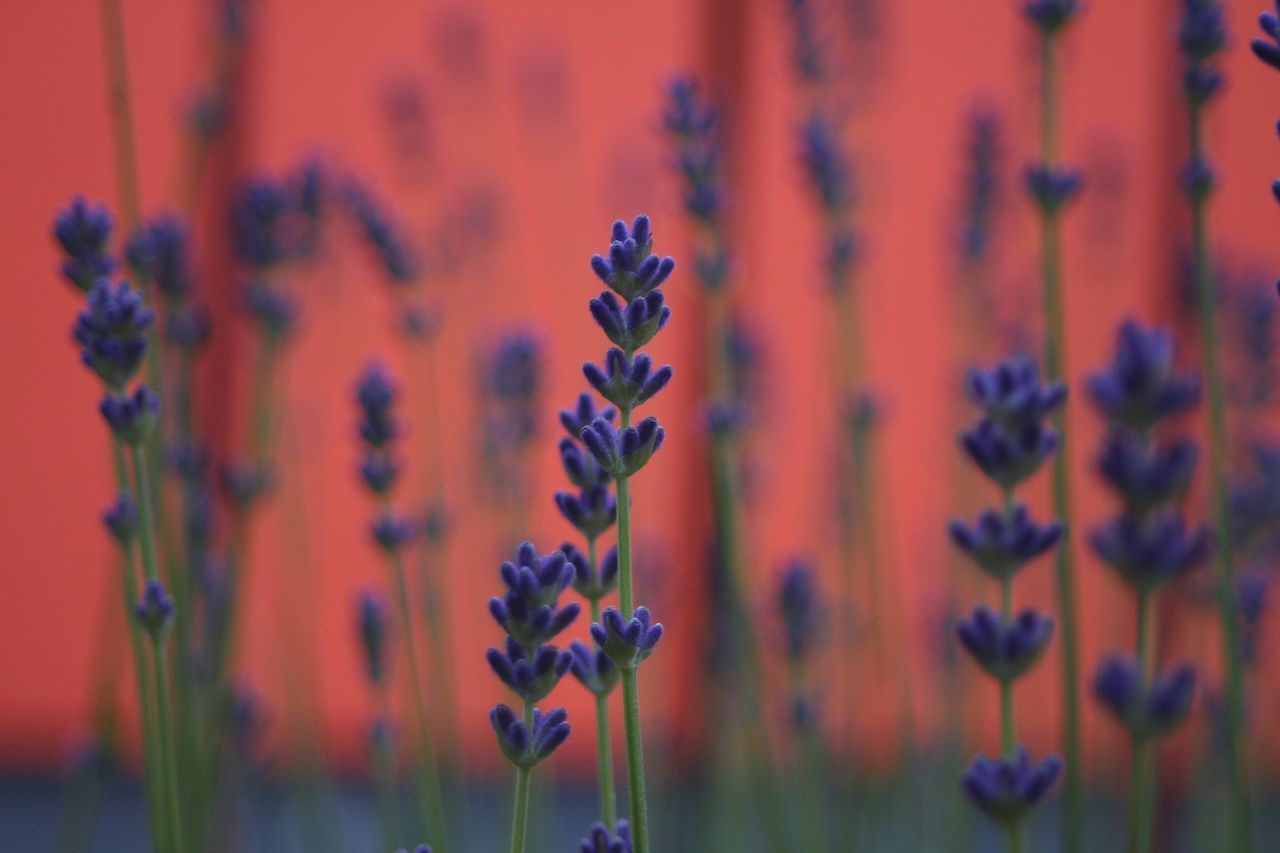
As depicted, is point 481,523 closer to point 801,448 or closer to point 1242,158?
point 801,448

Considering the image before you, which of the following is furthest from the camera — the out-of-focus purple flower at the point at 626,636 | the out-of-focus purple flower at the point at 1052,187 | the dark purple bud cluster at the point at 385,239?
the dark purple bud cluster at the point at 385,239

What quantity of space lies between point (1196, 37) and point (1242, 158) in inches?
75.9

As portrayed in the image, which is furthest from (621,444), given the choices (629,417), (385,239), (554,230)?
(554,230)

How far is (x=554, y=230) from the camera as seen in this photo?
6.43ft

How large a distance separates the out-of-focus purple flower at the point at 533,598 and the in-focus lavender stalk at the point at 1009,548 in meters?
0.16

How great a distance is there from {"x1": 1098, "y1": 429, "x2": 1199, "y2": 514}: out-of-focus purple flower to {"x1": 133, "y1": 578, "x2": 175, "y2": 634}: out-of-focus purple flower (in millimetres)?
394

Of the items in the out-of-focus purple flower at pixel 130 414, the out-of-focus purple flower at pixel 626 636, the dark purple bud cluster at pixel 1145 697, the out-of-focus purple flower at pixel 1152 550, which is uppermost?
the out-of-focus purple flower at pixel 130 414

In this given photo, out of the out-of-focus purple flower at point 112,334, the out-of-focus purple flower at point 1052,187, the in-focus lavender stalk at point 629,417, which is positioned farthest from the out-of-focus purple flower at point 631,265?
the out-of-focus purple flower at point 1052,187

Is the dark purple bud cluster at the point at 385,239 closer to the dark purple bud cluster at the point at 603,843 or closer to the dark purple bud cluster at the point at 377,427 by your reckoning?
the dark purple bud cluster at the point at 377,427

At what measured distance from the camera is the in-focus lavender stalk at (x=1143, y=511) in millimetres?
323

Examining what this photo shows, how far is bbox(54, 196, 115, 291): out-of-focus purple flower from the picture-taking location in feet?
1.36

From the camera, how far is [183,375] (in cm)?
71

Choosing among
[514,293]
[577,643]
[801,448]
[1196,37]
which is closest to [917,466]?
[801,448]

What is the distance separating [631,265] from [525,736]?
18cm
